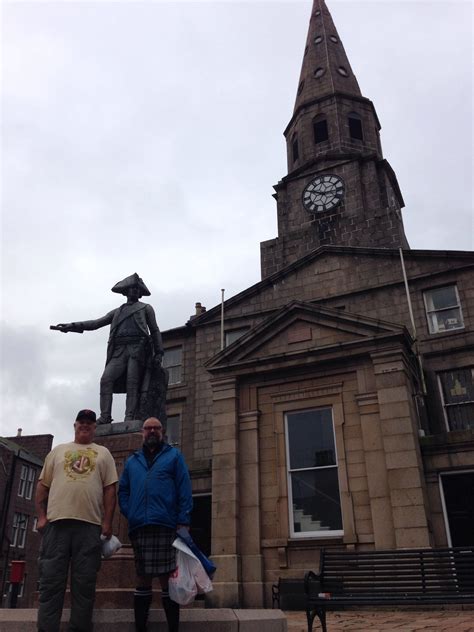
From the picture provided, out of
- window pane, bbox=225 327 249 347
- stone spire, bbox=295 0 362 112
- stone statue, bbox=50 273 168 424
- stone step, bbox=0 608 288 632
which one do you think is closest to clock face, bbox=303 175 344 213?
stone spire, bbox=295 0 362 112

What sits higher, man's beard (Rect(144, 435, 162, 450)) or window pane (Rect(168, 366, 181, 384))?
window pane (Rect(168, 366, 181, 384))

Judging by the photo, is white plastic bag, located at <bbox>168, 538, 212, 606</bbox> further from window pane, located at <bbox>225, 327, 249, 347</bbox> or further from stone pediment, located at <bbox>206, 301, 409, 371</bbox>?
window pane, located at <bbox>225, 327, 249, 347</bbox>

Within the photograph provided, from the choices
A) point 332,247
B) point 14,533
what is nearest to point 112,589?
point 332,247

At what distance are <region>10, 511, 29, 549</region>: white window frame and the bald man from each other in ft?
126

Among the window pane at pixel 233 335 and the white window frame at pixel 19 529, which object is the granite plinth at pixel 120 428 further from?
the white window frame at pixel 19 529

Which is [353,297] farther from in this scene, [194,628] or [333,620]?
[194,628]

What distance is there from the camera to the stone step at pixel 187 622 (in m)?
5.36

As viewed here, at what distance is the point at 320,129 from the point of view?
34.0m

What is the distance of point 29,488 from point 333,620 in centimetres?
3681

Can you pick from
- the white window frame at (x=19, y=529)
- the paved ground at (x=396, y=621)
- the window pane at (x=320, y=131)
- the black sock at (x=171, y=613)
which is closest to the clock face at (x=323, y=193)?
the window pane at (x=320, y=131)

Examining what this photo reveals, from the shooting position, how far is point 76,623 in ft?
16.4

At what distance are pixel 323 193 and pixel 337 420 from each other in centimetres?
1768

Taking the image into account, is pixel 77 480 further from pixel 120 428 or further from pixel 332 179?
pixel 332 179

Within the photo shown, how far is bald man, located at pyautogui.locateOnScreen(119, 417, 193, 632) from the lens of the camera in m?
5.19
